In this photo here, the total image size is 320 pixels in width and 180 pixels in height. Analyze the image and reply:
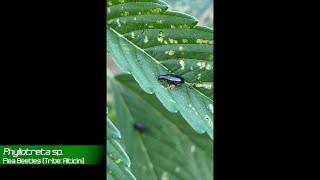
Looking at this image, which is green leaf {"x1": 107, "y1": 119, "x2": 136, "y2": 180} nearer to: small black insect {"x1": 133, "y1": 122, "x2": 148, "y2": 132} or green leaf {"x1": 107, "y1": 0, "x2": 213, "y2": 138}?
green leaf {"x1": 107, "y1": 0, "x2": 213, "y2": 138}

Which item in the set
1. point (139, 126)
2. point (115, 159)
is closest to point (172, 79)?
point (115, 159)
